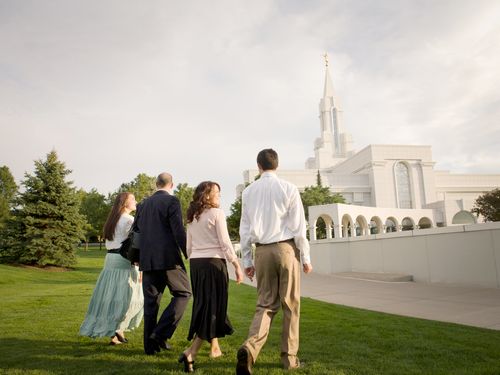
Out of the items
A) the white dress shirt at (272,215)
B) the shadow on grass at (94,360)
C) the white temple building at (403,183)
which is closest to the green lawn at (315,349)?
the shadow on grass at (94,360)

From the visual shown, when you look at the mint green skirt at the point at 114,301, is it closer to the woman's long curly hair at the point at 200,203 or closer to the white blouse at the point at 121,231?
the white blouse at the point at 121,231

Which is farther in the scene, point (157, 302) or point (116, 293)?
point (116, 293)

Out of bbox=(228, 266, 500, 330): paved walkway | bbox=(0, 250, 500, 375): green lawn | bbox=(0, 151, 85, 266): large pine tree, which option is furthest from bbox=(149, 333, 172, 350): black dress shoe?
bbox=(0, 151, 85, 266): large pine tree

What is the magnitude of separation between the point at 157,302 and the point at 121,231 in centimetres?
129

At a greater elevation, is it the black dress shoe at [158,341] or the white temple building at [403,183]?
the white temple building at [403,183]

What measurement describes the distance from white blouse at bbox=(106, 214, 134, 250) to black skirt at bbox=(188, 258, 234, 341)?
157 centimetres

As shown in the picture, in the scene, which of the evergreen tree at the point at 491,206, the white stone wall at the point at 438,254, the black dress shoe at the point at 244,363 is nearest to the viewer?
the black dress shoe at the point at 244,363

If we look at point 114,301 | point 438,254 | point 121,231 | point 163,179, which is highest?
point 163,179

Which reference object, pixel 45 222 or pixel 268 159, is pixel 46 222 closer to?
pixel 45 222

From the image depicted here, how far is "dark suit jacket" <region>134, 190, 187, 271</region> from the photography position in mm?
4527

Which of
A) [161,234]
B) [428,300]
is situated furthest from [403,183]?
[161,234]

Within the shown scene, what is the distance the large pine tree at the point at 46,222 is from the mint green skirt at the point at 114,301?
19.8 metres

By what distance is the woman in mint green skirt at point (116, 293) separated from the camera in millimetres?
5043

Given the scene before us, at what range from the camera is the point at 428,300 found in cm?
837
